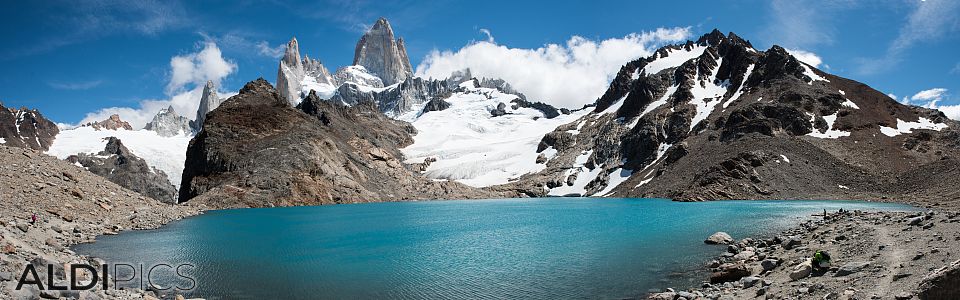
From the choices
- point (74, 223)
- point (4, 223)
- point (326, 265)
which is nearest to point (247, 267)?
point (326, 265)

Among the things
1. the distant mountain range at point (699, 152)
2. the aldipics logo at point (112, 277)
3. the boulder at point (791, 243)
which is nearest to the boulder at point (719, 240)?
the boulder at point (791, 243)

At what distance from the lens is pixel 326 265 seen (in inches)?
1225

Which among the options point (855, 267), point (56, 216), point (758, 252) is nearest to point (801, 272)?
point (855, 267)

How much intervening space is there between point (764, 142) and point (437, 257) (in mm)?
109408

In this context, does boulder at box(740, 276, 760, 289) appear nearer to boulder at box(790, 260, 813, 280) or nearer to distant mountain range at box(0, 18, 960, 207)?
boulder at box(790, 260, 813, 280)

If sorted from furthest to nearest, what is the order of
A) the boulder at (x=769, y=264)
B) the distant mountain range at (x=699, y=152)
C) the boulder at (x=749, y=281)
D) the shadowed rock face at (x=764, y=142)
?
the distant mountain range at (x=699, y=152), the shadowed rock face at (x=764, y=142), the boulder at (x=769, y=264), the boulder at (x=749, y=281)

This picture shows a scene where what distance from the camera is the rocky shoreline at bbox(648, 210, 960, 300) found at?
48.4ft

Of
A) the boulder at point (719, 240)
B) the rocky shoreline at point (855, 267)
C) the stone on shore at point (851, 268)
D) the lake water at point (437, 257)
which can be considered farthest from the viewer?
the boulder at point (719, 240)

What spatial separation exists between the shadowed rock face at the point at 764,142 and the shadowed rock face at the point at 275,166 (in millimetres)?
52067

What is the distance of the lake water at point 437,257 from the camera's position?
2400 cm

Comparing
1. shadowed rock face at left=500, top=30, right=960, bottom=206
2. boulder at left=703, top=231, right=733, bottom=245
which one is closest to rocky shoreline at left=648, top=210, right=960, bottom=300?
boulder at left=703, top=231, right=733, bottom=245

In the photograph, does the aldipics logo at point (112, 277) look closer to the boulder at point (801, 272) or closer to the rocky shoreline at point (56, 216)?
the rocky shoreline at point (56, 216)

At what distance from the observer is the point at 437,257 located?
33719mm

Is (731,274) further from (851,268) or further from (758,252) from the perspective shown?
(758,252)
